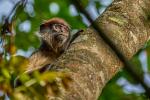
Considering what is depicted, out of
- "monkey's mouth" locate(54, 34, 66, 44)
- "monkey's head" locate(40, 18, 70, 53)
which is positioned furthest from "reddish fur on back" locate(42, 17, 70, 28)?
"monkey's mouth" locate(54, 34, 66, 44)

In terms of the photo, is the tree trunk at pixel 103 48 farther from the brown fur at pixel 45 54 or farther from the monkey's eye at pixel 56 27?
the monkey's eye at pixel 56 27

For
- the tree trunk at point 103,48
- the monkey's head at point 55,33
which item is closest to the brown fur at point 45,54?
the monkey's head at point 55,33

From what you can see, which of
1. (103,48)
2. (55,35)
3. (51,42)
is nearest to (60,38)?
(51,42)

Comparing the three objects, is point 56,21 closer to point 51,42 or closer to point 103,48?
point 51,42

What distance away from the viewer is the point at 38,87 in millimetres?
1524

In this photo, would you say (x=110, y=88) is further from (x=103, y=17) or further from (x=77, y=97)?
(x=77, y=97)

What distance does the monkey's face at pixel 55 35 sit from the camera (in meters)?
5.16

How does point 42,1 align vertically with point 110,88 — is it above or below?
above

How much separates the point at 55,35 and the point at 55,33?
61mm

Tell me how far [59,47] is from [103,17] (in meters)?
2.45

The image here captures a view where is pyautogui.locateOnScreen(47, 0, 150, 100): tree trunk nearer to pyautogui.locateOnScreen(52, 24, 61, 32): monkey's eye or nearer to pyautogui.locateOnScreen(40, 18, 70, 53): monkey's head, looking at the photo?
pyautogui.locateOnScreen(40, 18, 70, 53): monkey's head

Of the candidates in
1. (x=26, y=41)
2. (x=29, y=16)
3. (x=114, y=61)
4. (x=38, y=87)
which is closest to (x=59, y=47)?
(x=26, y=41)

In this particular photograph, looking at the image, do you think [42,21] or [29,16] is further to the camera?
[42,21]

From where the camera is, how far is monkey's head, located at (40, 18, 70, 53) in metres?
5.16
